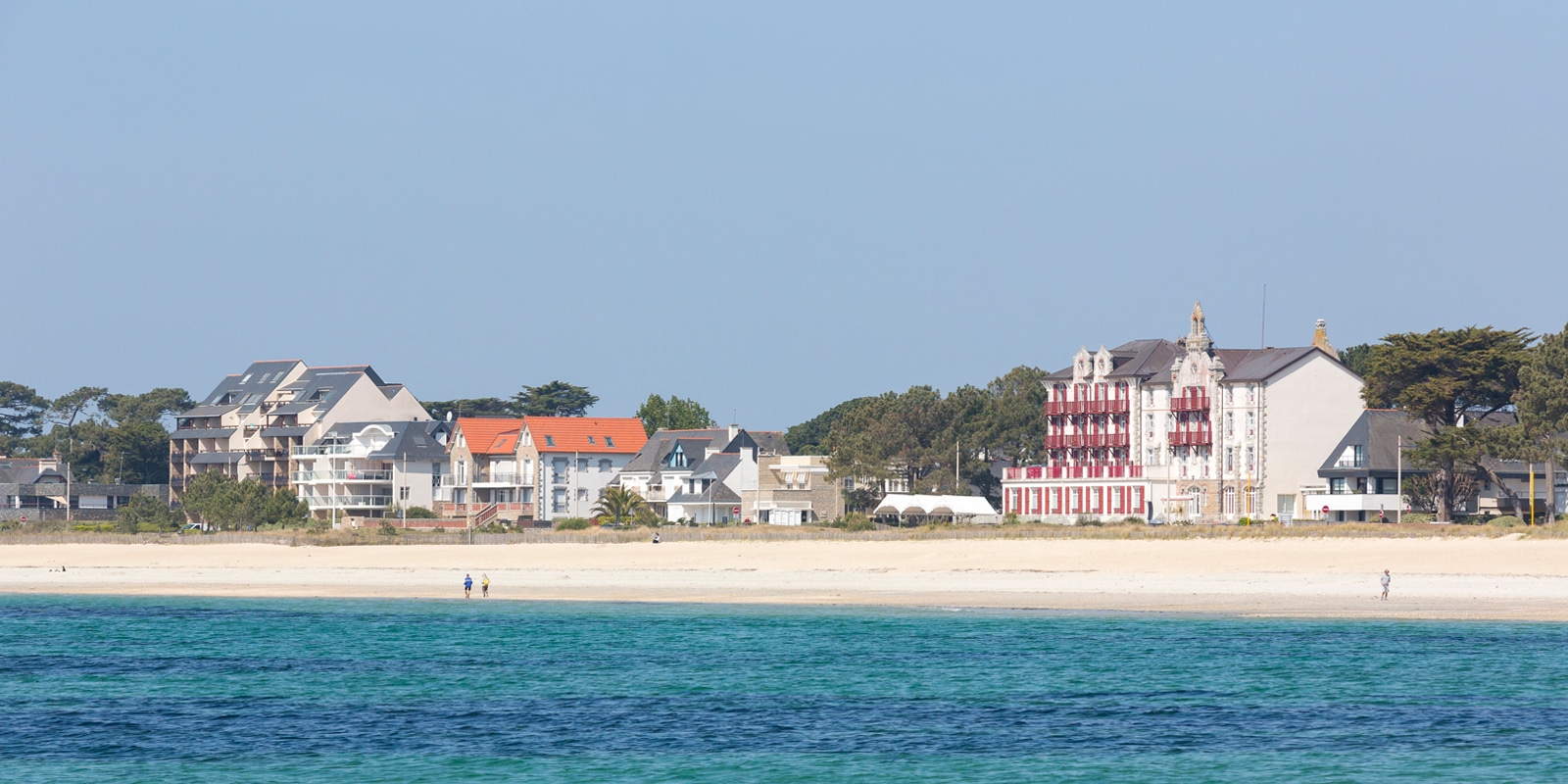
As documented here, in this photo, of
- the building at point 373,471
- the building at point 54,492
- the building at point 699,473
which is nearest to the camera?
the building at point 699,473

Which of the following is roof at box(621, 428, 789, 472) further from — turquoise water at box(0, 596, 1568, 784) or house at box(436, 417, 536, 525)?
turquoise water at box(0, 596, 1568, 784)

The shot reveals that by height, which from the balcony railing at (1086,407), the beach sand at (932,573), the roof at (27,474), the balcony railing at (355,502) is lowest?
the beach sand at (932,573)

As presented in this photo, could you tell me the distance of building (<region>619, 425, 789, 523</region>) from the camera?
10675 cm

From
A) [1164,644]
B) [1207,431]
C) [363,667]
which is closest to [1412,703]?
[1164,644]

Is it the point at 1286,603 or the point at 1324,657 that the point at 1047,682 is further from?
the point at 1286,603

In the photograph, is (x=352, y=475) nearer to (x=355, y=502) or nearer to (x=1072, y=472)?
(x=355, y=502)

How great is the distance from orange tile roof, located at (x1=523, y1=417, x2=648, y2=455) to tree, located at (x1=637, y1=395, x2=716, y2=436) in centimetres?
2120

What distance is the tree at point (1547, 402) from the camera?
71.6 meters

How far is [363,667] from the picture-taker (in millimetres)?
41812

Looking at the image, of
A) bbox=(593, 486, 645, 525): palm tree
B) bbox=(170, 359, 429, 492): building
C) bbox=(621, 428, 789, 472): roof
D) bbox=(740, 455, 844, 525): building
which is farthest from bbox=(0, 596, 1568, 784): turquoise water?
bbox=(170, 359, 429, 492): building

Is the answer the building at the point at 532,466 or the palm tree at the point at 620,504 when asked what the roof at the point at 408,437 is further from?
the palm tree at the point at 620,504

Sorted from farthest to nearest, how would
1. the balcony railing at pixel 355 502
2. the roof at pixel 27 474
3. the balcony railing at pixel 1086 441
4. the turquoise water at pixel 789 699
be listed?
the roof at pixel 27 474 → the balcony railing at pixel 355 502 → the balcony railing at pixel 1086 441 → the turquoise water at pixel 789 699

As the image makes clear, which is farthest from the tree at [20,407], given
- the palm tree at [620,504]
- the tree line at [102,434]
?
the palm tree at [620,504]

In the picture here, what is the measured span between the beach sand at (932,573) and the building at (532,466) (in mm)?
34741
